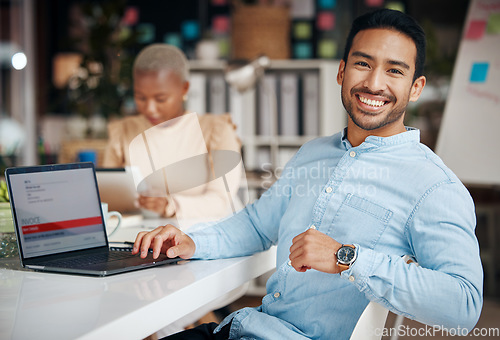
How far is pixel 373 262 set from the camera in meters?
1.05

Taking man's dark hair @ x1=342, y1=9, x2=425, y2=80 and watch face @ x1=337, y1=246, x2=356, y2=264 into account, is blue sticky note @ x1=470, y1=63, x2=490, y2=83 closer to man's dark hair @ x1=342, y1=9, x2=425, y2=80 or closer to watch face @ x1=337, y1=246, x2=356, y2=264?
man's dark hair @ x1=342, y1=9, x2=425, y2=80

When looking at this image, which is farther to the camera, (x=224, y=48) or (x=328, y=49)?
(x=224, y=48)

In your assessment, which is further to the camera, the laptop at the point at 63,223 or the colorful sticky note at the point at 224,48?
the colorful sticky note at the point at 224,48

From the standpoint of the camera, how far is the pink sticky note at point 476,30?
9.98 feet

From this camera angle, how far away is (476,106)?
2955 millimetres

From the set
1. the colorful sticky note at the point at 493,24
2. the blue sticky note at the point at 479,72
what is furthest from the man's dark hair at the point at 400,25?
the colorful sticky note at the point at 493,24

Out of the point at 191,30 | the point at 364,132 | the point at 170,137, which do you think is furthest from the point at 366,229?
the point at 191,30

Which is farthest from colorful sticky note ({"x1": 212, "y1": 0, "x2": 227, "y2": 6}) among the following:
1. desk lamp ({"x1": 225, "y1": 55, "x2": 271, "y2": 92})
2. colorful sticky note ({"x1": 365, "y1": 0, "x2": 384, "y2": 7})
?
desk lamp ({"x1": 225, "y1": 55, "x2": 271, "y2": 92})

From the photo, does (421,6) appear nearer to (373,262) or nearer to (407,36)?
(407,36)

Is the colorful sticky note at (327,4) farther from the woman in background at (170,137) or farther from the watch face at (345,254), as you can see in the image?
the watch face at (345,254)

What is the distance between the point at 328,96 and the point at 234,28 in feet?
2.53

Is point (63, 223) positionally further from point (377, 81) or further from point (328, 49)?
point (328, 49)

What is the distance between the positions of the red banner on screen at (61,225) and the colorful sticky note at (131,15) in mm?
3756

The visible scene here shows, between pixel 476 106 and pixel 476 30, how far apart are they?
0.42 meters
